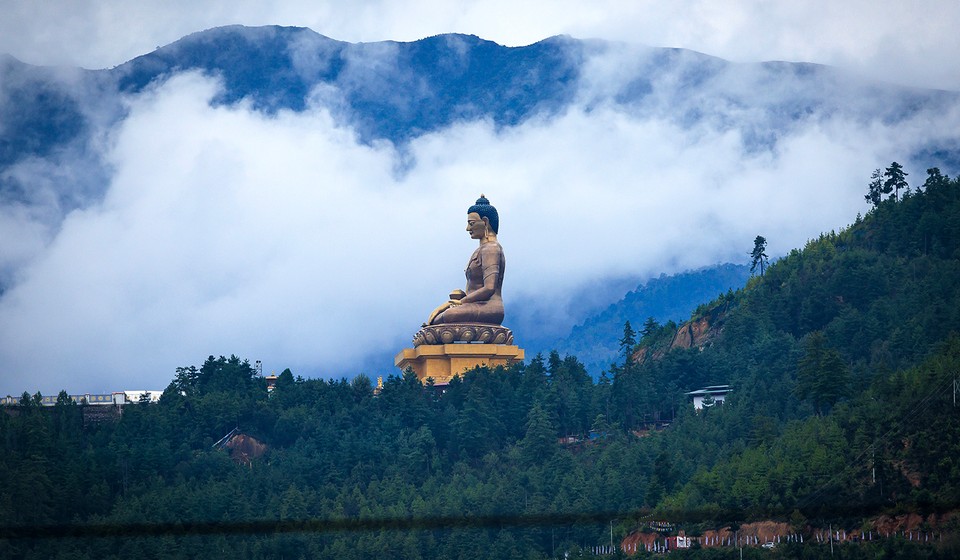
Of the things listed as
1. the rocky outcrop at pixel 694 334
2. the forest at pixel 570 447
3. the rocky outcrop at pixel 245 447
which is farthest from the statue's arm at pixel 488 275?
the rocky outcrop at pixel 245 447

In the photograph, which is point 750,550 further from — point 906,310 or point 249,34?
point 249,34

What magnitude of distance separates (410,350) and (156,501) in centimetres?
1176

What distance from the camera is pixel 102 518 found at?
53094mm

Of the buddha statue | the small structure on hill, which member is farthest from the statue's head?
the small structure on hill

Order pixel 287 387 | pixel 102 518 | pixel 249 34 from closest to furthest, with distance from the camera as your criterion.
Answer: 1. pixel 102 518
2. pixel 287 387
3. pixel 249 34

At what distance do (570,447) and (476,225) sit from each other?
321 inches

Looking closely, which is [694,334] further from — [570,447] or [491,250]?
[570,447]

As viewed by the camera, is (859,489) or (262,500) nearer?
(859,489)

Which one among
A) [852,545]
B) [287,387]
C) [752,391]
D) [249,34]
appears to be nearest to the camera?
[852,545]

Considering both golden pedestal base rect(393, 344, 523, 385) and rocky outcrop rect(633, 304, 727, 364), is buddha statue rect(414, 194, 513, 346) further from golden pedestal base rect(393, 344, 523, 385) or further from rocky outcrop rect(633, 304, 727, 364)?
rocky outcrop rect(633, 304, 727, 364)

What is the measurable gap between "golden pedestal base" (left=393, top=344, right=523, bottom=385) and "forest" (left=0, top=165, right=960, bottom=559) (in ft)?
3.52

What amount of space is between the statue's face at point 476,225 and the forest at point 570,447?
4111 millimetres

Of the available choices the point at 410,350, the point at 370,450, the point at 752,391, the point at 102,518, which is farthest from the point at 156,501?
the point at 752,391

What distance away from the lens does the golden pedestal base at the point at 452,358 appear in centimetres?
6238
